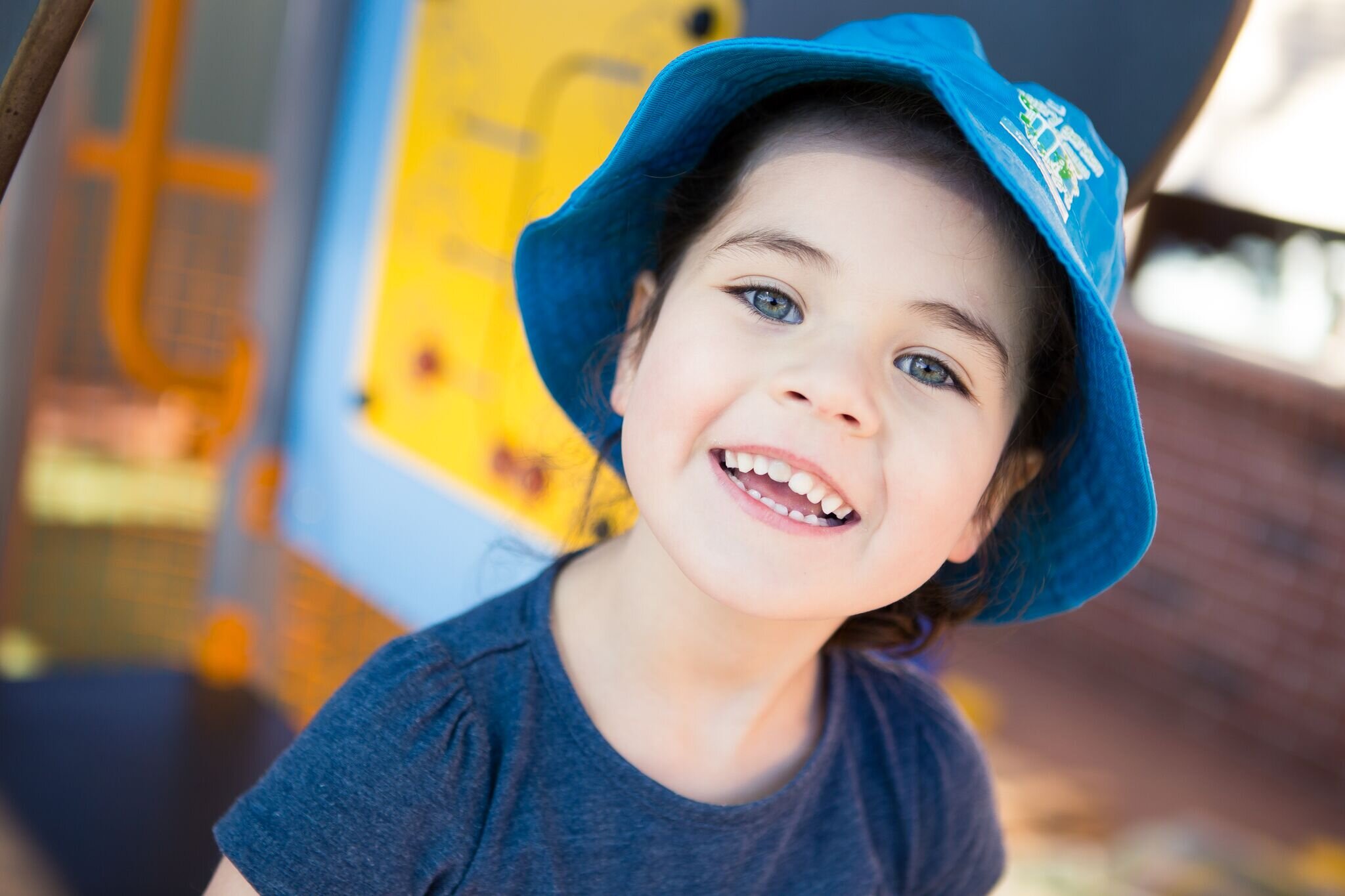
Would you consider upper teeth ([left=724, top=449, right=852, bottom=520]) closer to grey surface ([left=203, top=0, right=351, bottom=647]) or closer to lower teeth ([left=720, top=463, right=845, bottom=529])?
lower teeth ([left=720, top=463, right=845, bottom=529])

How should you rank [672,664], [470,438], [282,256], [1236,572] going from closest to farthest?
[672,664] < [470,438] < [282,256] < [1236,572]

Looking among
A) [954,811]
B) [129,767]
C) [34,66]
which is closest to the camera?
[34,66]

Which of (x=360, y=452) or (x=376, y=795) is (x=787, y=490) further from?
(x=360, y=452)

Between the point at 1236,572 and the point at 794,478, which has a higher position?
the point at 794,478

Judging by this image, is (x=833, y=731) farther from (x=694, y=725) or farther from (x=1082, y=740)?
(x=1082, y=740)

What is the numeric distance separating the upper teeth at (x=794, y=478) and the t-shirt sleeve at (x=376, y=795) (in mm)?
203

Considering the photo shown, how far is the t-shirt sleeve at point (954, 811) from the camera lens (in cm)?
91

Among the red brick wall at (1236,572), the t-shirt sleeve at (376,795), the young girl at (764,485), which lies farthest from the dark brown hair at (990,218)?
the red brick wall at (1236,572)

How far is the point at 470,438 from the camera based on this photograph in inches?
60.6

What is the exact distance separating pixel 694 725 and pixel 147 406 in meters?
3.33

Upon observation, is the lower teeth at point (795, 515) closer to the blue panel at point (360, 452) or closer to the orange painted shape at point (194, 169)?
the blue panel at point (360, 452)

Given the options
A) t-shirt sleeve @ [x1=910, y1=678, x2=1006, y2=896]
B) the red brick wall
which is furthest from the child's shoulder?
the red brick wall

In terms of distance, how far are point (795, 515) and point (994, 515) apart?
8.1 inches

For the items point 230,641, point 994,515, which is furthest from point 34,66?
point 230,641
